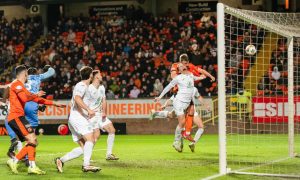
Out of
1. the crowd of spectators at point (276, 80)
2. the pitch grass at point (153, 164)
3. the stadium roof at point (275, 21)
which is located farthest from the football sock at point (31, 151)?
the crowd of spectators at point (276, 80)

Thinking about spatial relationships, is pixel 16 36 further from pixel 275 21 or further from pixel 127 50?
pixel 275 21

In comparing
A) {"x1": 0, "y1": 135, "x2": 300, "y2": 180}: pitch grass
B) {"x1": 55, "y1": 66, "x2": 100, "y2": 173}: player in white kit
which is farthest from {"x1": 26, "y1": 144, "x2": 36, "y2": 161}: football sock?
{"x1": 55, "y1": 66, "x2": 100, "y2": 173}: player in white kit

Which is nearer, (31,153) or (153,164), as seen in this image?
(31,153)

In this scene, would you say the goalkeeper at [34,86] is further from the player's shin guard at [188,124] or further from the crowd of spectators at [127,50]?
the crowd of spectators at [127,50]

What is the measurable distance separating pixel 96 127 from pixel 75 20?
24876 millimetres

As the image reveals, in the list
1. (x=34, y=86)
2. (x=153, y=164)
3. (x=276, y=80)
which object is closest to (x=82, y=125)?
(x=153, y=164)

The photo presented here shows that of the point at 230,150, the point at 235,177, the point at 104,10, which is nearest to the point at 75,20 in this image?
the point at 104,10

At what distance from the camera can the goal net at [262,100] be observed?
42.8 ft

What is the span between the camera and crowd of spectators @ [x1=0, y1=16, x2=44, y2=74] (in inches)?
1419

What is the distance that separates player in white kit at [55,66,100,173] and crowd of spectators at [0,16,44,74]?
23.9 meters

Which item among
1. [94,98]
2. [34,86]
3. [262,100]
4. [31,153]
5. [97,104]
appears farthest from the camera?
[262,100]

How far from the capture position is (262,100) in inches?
996

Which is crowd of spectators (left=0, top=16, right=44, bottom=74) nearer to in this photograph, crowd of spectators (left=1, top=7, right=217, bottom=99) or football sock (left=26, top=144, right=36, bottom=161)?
crowd of spectators (left=1, top=7, right=217, bottom=99)

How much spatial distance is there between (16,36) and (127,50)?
8119 mm
